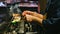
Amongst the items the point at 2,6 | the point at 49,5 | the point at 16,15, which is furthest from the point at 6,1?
the point at 49,5

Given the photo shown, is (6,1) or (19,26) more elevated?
(6,1)

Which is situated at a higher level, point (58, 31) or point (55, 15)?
point (55, 15)

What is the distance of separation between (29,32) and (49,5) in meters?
0.39

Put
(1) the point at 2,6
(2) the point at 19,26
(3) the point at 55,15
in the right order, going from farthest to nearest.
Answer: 1. (1) the point at 2,6
2. (2) the point at 19,26
3. (3) the point at 55,15

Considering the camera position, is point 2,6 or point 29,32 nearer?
point 29,32

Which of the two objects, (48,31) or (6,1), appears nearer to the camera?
(48,31)

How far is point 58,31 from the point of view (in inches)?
36.2

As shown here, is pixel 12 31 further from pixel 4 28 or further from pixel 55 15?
pixel 55 15

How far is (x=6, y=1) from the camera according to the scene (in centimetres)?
207

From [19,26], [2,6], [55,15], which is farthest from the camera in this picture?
[2,6]

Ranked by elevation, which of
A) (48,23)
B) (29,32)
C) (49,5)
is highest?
(49,5)

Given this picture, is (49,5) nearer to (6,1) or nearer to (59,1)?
(59,1)

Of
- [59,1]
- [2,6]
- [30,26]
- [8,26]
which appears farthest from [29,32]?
[2,6]

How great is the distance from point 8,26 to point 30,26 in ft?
0.63
